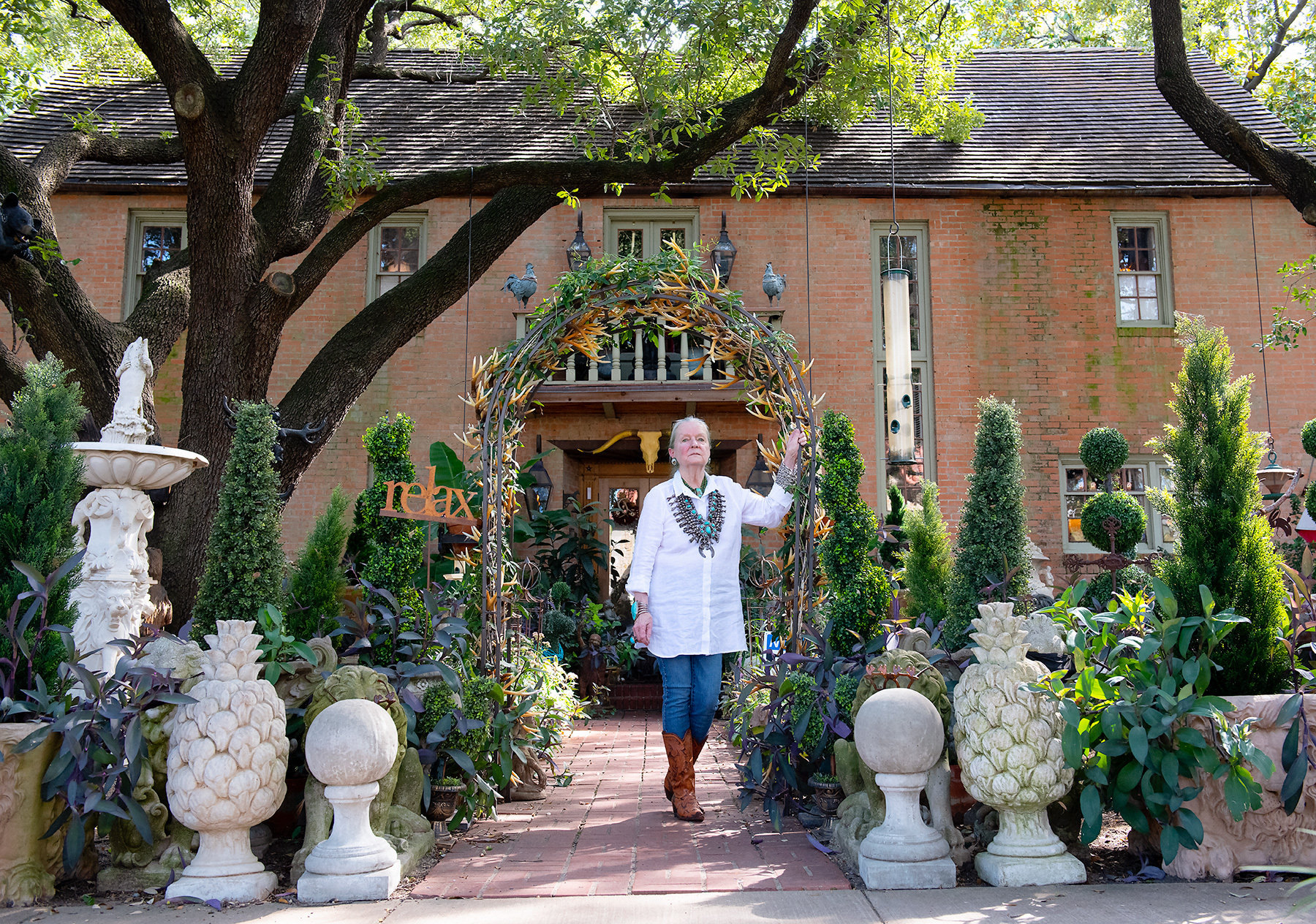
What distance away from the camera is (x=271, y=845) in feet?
13.6

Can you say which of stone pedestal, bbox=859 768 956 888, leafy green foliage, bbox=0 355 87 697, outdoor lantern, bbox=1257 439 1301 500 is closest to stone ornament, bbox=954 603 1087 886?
stone pedestal, bbox=859 768 956 888

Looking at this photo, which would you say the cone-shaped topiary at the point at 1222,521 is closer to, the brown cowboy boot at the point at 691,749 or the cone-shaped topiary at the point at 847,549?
the cone-shaped topiary at the point at 847,549

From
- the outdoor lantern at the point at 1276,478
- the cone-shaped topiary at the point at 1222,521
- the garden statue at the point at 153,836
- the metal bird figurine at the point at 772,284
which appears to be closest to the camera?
the garden statue at the point at 153,836

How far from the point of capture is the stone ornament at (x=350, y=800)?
3.48 metres

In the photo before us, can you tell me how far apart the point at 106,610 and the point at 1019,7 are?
20.1 meters

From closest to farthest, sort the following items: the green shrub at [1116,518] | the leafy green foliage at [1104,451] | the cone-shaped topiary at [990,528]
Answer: the cone-shaped topiary at [990,528]
the green shrub at [1116,518]
the leafy green foliage at [1104,451]

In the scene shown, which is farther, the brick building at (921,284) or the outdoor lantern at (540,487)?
the brick building at (921,284)

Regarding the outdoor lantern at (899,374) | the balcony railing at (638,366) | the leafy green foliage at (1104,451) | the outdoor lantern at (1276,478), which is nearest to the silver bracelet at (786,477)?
the outdoor lantern at (899,374)

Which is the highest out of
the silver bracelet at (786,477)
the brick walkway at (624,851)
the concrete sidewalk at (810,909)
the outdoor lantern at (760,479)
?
the outdoor lantern at (760,479)

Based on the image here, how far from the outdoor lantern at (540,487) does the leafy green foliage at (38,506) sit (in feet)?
24.2

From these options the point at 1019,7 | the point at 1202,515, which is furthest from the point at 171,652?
the point at 1019,7

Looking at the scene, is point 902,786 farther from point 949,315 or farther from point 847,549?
point 949,315

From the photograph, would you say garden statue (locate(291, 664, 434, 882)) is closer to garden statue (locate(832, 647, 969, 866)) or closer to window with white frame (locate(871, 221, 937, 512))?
garden statue (locate(832, 647, 969, 866))

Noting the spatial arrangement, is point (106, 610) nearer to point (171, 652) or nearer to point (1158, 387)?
point (171, 652)
